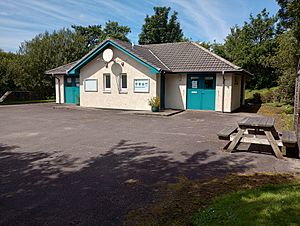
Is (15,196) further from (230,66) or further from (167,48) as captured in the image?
(167,48)

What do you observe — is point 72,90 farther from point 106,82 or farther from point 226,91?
point 226,91

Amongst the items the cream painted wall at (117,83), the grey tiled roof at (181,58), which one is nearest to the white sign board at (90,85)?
the cream painted wall at (117,83)

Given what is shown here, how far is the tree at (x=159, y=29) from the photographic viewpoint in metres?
45.3

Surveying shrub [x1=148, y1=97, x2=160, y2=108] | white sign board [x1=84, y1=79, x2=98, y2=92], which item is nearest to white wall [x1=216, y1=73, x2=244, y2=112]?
shrub [x1=148, y1=97, x2=160, y2=108]

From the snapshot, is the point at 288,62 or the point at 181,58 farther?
the point at 181,58

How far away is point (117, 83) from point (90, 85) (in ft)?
8.56

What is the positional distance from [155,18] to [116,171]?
146 feet

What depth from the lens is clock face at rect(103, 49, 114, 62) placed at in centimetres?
1734

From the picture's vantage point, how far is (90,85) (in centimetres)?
1928

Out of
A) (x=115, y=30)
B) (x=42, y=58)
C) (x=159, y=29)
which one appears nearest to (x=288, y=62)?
(x=42, y=58)

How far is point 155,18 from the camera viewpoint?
45.7 metres

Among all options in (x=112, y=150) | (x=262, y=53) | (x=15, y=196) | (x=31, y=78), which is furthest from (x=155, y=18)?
(x=15, y=196)

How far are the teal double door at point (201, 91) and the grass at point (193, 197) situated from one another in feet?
39.7

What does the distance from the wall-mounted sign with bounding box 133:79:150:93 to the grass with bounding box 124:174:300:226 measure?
1252 centimetres
